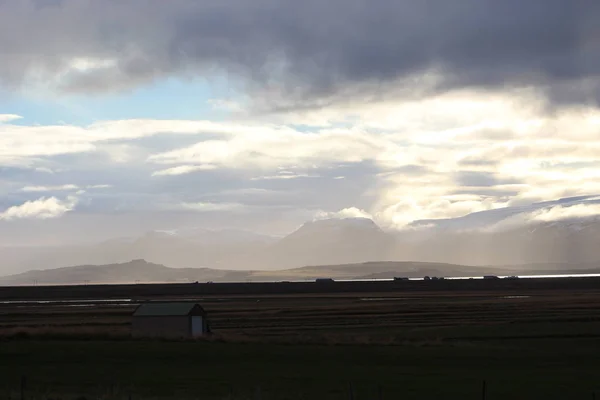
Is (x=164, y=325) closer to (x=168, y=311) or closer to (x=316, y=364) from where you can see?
(x=168, y=311)

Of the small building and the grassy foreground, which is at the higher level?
the small building

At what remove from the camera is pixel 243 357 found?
158ft

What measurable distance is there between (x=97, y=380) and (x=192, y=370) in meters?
5.51

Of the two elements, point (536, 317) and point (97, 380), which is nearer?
point (97, 380)

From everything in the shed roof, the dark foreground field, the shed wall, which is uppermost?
the shed roof

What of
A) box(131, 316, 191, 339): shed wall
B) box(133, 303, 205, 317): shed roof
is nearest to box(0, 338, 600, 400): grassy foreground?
box(131, 316, 191, 339): shed wall

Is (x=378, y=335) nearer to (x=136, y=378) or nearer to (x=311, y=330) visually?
(x=311, y=330)

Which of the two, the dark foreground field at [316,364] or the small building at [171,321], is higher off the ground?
the small building at [171,321]

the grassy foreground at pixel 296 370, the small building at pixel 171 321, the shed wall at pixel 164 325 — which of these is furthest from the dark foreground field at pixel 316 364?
the shed wall at pixel 164 325

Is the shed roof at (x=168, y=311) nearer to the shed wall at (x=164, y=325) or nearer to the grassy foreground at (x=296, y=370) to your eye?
the shed wall at (x=164, y=325)

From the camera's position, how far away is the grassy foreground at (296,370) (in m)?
34.2

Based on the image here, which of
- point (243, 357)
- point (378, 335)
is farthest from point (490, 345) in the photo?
point (243, 357)

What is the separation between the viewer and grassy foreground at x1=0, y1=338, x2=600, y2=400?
34.2 metres

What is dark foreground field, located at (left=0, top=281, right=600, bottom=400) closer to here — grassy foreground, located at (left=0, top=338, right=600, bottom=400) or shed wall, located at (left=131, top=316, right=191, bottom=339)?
grassy foreground, located at (left=0, top=338, right=600, bottom=400)
